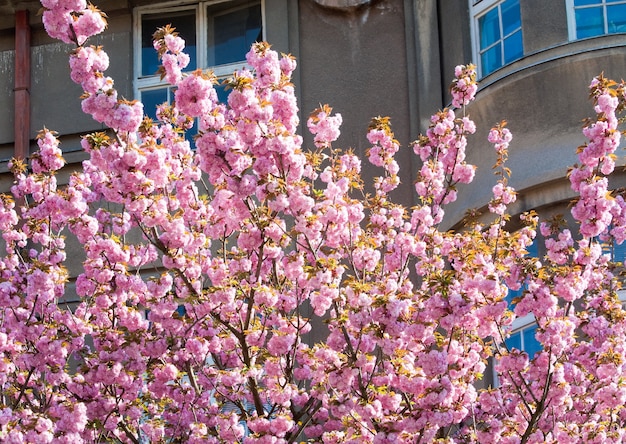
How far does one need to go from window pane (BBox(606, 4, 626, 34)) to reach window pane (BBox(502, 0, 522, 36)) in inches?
34.4

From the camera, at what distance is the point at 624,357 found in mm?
9289

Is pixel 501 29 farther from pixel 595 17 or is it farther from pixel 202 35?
pixel 202 35

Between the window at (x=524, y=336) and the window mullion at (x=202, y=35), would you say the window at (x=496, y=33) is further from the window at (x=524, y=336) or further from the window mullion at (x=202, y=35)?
the window mullion at (x=202, y=35)

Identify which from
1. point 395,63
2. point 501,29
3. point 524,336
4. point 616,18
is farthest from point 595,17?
point 524,336

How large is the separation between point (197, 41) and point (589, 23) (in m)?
4.50

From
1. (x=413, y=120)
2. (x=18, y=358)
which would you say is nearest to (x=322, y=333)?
(x=413, y=120)

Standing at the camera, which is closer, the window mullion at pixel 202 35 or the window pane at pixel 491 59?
the window pane at pixel 491 59

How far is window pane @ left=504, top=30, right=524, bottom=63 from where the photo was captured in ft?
40.8

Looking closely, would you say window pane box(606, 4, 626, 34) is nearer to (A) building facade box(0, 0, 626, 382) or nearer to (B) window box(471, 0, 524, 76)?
(A) building facade box(0, 0, 626, 382)

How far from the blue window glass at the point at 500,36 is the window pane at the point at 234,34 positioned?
263 centimetres

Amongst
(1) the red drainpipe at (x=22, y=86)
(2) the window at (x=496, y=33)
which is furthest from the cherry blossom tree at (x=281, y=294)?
(1) the red drainpipe at (x=22, y=86)

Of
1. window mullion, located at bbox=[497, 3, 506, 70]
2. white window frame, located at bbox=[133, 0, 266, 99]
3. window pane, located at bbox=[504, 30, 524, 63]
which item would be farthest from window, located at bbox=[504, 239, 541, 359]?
white window frame, located at bbox=[133, 0, 266, 99]

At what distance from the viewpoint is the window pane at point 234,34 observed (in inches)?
567

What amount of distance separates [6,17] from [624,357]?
340 inches
